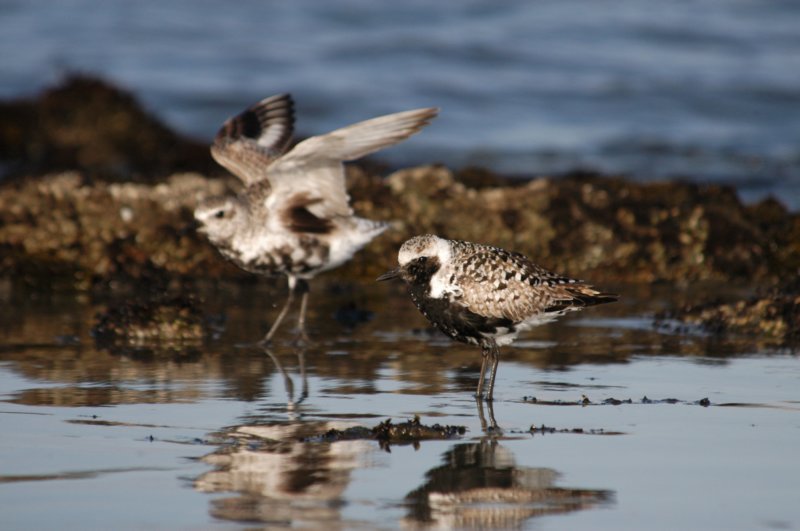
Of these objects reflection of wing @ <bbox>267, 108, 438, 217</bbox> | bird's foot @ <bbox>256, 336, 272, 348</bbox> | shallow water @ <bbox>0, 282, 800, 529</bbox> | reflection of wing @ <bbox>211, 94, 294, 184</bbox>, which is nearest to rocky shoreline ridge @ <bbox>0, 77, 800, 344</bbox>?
reflection of wing @ <bbox>211, 94, 294, 184</bbox>

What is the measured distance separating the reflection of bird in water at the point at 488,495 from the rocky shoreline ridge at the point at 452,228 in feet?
23.3

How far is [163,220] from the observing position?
12.9 meters

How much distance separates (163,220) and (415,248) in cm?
603

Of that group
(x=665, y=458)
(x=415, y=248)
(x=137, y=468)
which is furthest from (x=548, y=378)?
(x=137, y=468)

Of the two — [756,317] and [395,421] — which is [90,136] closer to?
[756,317]

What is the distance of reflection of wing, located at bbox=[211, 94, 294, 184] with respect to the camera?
11.6 m

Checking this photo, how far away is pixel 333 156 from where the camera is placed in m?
10.5

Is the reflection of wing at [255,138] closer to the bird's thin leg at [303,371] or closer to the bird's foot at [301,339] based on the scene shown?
the bird's foot at [301,339]

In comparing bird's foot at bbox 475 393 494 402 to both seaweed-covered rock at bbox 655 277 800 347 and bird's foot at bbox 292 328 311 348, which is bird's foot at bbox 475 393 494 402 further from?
seaweed-covered rock at bbox 655 277 800 347

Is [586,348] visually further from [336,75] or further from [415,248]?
[336,75]

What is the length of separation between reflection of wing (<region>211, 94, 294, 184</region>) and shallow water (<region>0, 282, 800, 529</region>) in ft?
6.68

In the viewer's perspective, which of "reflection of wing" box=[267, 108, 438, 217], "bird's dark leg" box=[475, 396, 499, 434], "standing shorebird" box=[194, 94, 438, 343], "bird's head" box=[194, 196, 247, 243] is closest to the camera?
"bird's dark leg" box=[475, 396, 499, 434]

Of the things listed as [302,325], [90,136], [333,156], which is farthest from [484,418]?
[90,136]

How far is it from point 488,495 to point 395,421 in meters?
1.51
